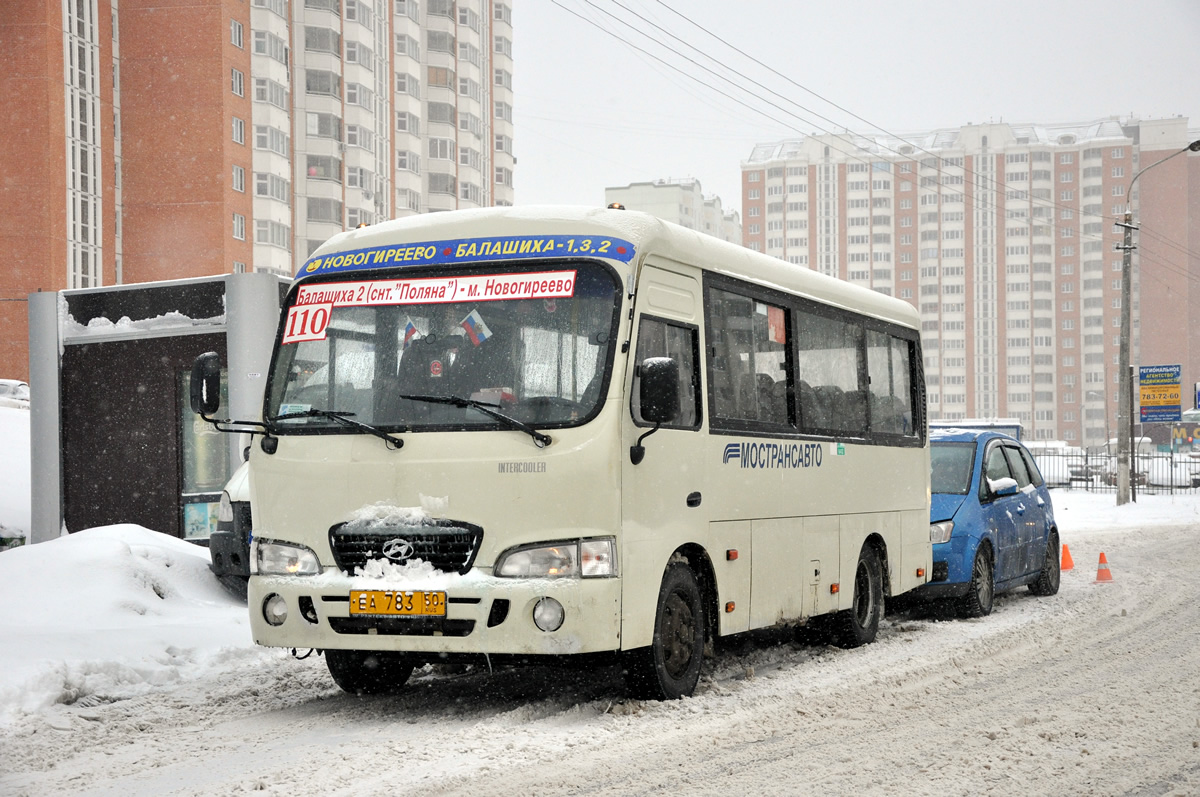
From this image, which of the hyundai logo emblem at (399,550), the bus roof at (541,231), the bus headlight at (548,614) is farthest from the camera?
the bus roof at (541,231)

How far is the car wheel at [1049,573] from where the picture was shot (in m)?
15.3

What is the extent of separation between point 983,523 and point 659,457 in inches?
256

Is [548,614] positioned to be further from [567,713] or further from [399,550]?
[399,550]

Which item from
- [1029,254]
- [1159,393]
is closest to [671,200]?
[1029,254]

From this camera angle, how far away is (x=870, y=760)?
6.50 meters

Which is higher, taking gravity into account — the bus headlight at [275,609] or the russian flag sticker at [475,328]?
the russian flag sticker at [475,328]

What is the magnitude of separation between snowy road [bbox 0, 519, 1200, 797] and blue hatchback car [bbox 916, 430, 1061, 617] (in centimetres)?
217

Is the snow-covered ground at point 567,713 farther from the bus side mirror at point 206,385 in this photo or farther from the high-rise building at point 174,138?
the high-rise building at point 174,138

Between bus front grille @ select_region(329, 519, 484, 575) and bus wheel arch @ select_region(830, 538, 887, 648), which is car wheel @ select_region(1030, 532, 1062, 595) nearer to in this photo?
bus wheel arch @ select_region(830, 538, 887, 648)

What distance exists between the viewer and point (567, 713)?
7.69 m

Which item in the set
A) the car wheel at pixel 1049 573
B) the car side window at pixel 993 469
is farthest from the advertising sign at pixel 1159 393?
the car side window at pixel 993 469

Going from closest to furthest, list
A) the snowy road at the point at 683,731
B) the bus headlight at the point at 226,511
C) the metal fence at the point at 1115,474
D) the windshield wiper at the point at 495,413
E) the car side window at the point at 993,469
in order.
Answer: the snowy road at the point at 683,731
the windshield wiper at the point at 495,413
the bus headlight at the point at 226,511
the car side window at the point at 993,469
the metal fence at the point at 1115,474

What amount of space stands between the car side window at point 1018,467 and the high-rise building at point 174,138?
54018 millimetres

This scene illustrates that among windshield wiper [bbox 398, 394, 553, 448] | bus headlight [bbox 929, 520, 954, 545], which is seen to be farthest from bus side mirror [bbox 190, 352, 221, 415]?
bus headlight [bbox 929, 520, 954, 545]
